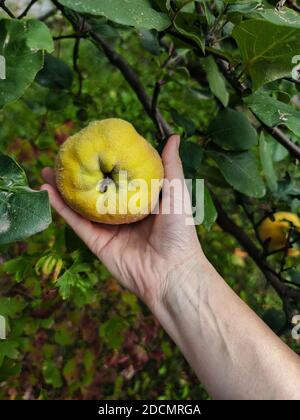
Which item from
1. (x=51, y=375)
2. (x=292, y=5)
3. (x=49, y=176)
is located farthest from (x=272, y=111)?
(x=51, y=375)

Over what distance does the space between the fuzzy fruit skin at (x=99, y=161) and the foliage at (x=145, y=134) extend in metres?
0.14

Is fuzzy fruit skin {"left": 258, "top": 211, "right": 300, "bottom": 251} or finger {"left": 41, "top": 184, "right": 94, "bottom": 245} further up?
finger {"left": 41, "top": 184, "right": 94, "bottom": 245}

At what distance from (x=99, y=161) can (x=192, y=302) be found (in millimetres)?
332

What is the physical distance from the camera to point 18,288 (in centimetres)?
139

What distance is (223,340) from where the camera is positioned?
0.91 m

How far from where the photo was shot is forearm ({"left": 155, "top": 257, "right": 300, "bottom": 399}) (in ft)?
2.80

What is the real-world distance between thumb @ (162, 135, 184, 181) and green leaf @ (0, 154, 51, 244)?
0.32 metres

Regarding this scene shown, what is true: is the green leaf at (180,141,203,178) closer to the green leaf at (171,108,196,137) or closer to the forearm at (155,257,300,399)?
the green leaf at (171,108,196,137)

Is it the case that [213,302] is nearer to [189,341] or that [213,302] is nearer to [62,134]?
[189,341]

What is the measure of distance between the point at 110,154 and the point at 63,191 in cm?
12

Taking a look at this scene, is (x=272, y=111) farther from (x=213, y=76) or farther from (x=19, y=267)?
(x=19, y=267)

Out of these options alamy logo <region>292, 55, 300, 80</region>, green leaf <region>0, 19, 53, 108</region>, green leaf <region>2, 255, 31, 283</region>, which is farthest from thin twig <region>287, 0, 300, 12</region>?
green leaf <region>2, 255, 31, 283</region>
